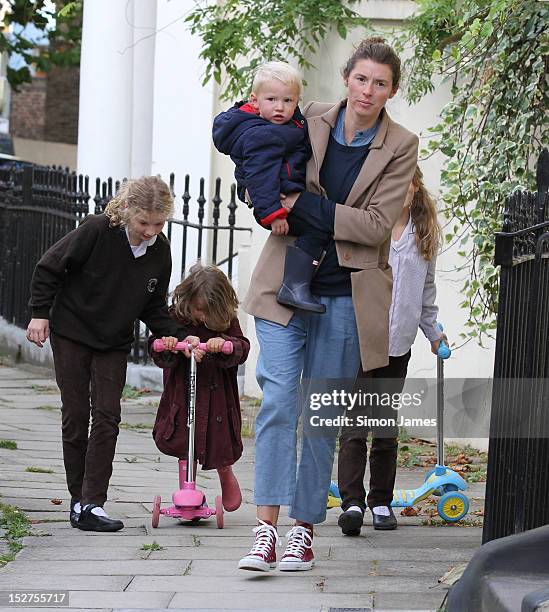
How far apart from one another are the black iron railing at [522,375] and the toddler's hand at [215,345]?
1.36 m

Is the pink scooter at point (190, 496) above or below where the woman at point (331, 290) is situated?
below

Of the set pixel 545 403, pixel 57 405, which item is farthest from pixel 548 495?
pixel 57 405

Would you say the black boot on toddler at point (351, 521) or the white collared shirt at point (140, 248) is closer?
the black boot on toddler at point (351, 521)

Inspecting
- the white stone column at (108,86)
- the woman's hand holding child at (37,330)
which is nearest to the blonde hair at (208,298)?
the woman's hand holding child at (37,330)

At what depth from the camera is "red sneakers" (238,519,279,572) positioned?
209 inches

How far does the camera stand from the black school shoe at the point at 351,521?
639 cm

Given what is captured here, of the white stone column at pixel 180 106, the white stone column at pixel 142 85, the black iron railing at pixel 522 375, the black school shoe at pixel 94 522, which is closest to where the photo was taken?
the black iron railing at pixel 522 375

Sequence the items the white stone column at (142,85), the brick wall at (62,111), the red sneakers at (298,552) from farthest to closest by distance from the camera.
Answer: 1. the brick wall at (62,111)
2. the white stone column at (142,85)
3. the red sneakers at (298,552)

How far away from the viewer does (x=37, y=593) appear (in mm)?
5129

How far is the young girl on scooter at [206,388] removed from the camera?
6.73 m

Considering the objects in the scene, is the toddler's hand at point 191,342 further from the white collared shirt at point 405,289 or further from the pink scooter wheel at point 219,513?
the white collared shirt at point 405,289

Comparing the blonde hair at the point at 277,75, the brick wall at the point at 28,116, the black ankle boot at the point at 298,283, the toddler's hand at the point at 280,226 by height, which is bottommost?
the black ankle boot at the point at 298,283

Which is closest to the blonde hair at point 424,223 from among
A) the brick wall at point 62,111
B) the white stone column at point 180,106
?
the white stone column at point 180,106

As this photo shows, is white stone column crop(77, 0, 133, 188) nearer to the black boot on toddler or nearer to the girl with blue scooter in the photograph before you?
the girl with blue scooter
